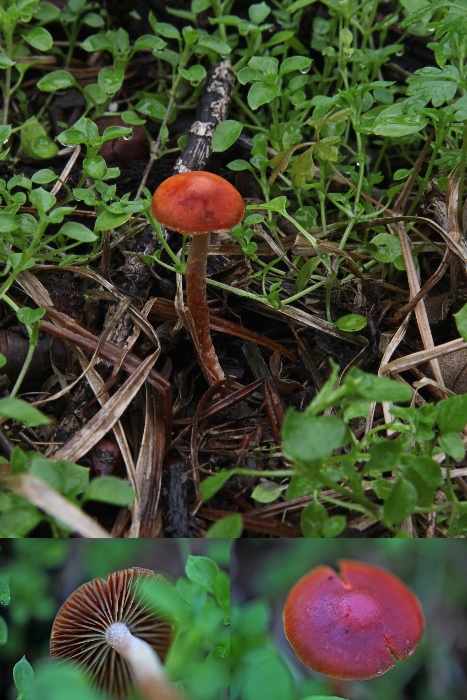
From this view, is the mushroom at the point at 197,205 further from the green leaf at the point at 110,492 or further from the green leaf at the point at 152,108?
the green leaf at the point at 152,108

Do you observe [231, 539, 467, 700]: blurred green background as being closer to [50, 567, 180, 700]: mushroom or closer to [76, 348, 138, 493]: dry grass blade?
[50, 567, 180, 700]: mushroom

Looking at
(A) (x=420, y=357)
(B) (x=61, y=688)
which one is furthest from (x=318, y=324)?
(B) (x=61, y=688)

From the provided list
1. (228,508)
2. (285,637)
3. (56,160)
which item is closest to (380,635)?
(285,637)

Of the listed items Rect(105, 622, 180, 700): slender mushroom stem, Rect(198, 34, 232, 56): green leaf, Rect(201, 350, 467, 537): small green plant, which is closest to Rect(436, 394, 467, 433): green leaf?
Rect(201, 350, 467, 537): small green plant

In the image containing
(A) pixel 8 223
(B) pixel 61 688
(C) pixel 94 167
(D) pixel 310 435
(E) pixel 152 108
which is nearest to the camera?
(B) pixel 61 688

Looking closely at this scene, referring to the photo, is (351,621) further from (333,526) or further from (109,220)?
(109,220)

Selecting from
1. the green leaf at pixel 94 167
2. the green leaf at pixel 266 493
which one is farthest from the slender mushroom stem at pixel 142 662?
the green leaf at pixel 94 167
